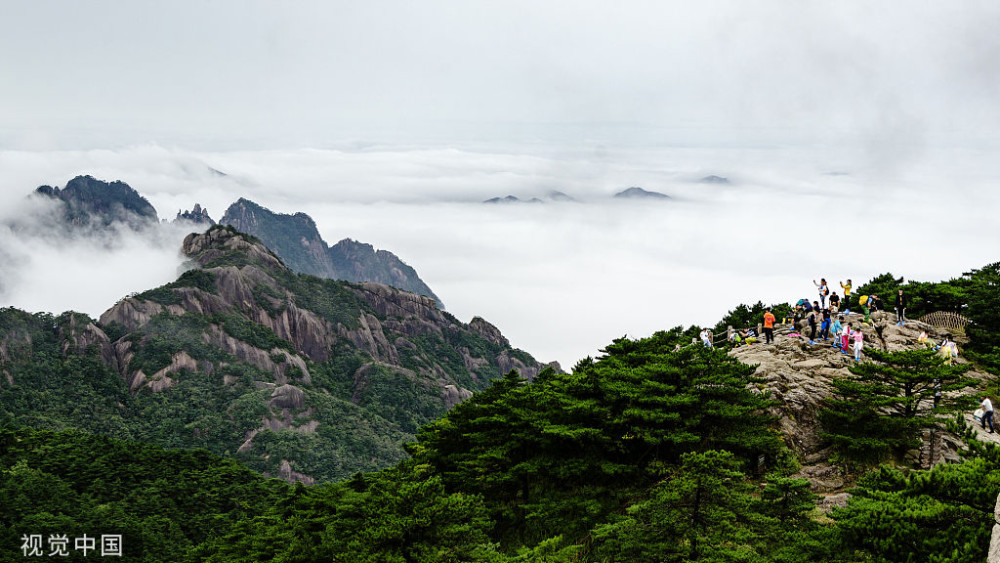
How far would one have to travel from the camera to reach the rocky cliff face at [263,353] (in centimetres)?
14200

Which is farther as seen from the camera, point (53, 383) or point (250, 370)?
point (250, 370)

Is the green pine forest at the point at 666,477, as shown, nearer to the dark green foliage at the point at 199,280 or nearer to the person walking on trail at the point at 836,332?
the person walking on trail at the point at 836,332

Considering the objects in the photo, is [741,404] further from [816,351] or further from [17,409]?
[17,409]

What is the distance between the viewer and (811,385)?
91.2 ft

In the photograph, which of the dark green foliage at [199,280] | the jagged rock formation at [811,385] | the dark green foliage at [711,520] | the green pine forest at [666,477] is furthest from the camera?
the dark green foliage at [199,280]

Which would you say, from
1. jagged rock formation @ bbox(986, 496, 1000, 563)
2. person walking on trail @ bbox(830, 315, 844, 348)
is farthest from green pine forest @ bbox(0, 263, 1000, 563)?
person walking on trail @ bbox(830, 315, 844, 348)

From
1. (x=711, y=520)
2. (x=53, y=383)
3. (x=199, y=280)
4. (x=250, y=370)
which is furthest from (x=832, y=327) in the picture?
(x=199, y=280)

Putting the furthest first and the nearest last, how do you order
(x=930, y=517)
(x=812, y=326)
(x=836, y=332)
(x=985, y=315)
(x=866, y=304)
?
(x=866, y=304) < (x=985, y=315) < (x=812, y=326) < (x=836, y=332) < (x=930, y=517)

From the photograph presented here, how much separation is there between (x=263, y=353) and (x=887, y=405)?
521 feet

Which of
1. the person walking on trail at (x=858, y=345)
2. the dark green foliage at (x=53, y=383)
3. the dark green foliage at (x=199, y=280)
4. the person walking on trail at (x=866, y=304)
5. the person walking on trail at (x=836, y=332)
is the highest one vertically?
the dark green foliage at (x=199, y=280)

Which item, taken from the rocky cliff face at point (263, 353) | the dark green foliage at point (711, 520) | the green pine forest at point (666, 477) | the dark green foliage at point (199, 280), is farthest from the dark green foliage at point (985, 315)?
the dark green foliage at point (199, 280)

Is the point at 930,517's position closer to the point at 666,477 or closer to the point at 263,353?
the point at 666,477

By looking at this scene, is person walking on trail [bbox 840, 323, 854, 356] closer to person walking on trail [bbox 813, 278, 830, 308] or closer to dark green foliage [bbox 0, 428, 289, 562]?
person walking on trail [bbox 813, 278, 830, 308]

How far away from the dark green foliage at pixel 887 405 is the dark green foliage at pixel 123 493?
46.6 meters
